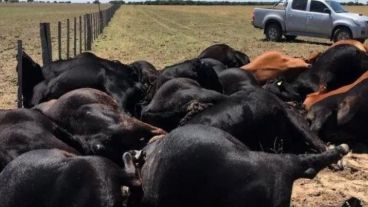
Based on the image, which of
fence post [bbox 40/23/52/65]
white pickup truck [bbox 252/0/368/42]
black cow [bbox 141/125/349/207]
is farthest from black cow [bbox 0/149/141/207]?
white pickup truck [bbox 252/0/368/42]

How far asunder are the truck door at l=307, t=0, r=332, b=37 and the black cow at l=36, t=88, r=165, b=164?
831 inches

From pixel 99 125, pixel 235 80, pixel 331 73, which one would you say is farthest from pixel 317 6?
pixel 99 125

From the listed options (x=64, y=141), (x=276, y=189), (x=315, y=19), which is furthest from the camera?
(x=315, y=19)

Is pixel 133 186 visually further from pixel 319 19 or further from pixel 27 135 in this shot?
pixel 319 19

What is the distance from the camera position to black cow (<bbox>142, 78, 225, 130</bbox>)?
7566mm

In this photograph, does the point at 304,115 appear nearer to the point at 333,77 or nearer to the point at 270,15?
the point at 333,77

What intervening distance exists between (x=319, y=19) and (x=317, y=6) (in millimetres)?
750

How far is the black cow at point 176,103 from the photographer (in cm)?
757

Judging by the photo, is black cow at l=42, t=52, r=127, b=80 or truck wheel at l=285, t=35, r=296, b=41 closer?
black cow at l=42, t=52, r=127, b=80

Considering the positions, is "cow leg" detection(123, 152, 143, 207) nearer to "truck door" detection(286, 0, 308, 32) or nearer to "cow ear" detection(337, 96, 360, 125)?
"cow ear" detection(337, 96, 360, 125)

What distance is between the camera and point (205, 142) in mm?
5102

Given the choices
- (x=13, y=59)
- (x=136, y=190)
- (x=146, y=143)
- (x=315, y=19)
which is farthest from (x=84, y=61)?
(x=315, y=19)

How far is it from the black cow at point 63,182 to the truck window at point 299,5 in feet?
79.6

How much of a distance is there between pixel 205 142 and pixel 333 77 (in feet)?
16.6
